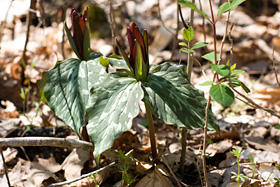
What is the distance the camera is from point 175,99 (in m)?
1.61

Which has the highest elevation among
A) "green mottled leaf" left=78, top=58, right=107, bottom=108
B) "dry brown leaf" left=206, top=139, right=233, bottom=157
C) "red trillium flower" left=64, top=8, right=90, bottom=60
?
"red trillium flower" left=64, top=8, right=90, bottom=60

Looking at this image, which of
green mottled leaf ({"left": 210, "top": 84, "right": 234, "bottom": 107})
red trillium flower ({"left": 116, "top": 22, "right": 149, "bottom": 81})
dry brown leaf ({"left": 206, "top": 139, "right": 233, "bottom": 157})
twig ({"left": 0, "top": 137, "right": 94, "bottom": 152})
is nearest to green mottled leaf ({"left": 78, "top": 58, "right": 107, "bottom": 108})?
red trillium flower ({"left": 116, "top": 22, "right": 149, "bottom": 81})

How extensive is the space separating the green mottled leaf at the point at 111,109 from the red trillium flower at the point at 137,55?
60mm

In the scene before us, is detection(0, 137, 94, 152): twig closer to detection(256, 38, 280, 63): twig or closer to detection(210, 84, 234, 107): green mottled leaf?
detection(210, 84, 234, 107): green mottled leaf

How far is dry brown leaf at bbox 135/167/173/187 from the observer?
5.88 ft

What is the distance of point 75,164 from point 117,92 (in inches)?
27.6

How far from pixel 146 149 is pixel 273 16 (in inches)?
155

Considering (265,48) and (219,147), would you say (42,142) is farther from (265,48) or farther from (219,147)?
(265,48)

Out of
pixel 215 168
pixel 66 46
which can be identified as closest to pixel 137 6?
pixel 66 46

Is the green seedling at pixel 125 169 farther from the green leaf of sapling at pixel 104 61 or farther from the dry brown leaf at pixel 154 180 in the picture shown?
the green leaf of sapling at pixel 104 61

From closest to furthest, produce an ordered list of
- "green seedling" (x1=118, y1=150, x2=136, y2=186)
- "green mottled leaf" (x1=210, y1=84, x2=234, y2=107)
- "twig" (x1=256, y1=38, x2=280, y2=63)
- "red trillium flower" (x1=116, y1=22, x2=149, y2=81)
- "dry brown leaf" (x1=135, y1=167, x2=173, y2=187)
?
1. "green mottled leaf" (x1=210, y1=84, x2=234, y2=107)
2. "red trillium flower" (x1=116, y1=22, x2=149, y2=81)
3. "green seedling" (x1=118, y1=150, x2=136, y2=186)
4. "dry brown leaf" (x1=135, y1=167, x2=173, y2=187)
5. "twig" (x1=256, y1=38, x2=280, y2=63)

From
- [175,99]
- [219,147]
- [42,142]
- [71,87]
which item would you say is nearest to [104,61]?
[71,87]

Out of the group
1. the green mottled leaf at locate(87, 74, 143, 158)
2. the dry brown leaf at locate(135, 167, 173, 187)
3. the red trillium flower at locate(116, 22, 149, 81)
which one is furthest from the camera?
the dry brown leaf at locate(135, 167, 173, 187)

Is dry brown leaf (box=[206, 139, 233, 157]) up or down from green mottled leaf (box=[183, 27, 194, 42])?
down
